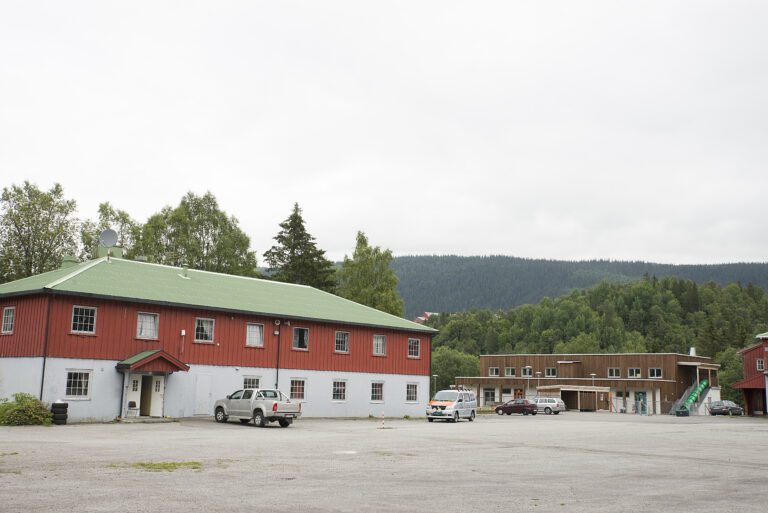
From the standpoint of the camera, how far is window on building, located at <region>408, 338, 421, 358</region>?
176 ft

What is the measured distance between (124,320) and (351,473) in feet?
82.7

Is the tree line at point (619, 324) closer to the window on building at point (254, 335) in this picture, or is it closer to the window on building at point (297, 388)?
the window on building at point (297, 388)

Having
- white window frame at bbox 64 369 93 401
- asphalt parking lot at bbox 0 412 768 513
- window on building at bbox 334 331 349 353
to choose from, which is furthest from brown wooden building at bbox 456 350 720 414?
white window frame at bbox 64 369 93 401

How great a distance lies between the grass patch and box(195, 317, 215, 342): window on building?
24.4m

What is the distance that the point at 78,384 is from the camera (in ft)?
119

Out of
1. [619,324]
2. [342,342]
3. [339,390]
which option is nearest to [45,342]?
[339,390]

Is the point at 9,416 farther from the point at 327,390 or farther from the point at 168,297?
the point at 327,390

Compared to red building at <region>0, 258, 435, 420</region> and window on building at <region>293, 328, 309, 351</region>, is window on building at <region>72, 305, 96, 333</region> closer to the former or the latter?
red building at <region>0, 258, 435, 420</region>

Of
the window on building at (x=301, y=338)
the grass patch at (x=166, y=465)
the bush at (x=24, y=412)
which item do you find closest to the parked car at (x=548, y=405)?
the window on building at (x=301, y=338)

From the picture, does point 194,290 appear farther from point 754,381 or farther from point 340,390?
point 754,381

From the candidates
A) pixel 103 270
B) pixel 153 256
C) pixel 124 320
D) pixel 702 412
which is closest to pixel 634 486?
pixel 124 320

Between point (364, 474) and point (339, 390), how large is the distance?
32065 millimetres

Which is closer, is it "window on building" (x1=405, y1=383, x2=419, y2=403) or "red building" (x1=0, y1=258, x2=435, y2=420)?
"red building" (x1=0, y1=258, x2=435, y2=420)

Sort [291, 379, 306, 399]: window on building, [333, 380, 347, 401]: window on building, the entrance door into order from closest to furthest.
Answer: the entrance door
[291, 379, 306, 399]: window on building
[333, 380, 347, 401]: window on building
